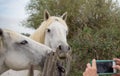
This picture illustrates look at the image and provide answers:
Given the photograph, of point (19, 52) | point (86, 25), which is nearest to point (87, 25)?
point (86, 25)

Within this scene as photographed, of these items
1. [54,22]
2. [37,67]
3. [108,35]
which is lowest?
[37,67]

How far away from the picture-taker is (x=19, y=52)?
380 centimetres

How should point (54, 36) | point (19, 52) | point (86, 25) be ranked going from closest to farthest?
point (19, 52) → point (54, 36) → point (86, 25)

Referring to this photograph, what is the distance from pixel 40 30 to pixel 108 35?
6421 millimetres

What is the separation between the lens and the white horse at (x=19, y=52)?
3.72 m

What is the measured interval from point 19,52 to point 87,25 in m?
10.3

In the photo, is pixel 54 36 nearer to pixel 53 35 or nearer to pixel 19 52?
pixel 53 35

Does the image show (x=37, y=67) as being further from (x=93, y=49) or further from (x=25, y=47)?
(x=93, y=49)

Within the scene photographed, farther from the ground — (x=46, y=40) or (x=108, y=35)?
(x=108, y=35)

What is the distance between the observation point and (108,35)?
11008 mm

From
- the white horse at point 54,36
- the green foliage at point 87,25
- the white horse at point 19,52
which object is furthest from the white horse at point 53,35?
the green foliage at point 87,25

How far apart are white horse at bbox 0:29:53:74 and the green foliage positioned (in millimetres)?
5652

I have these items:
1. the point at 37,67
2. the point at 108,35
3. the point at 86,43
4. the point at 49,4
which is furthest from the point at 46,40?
the point at 49,4

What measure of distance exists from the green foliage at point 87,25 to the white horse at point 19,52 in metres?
5.65
